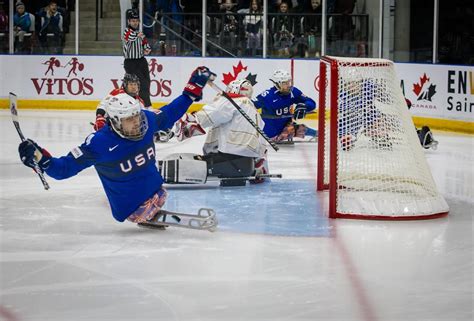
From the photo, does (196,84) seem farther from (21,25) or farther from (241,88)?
(21,25)

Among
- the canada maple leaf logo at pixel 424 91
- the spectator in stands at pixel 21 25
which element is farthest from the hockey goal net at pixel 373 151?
the spectator in stands at pixel 21 25

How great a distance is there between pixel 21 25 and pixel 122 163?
9395mm

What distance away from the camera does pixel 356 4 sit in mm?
13266

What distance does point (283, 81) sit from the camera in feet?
31.2

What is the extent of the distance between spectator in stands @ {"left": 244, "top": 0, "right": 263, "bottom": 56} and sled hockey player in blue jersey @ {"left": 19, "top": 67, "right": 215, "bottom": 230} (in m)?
7.68

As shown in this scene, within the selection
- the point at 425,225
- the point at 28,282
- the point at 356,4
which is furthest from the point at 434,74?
the point at 28,282

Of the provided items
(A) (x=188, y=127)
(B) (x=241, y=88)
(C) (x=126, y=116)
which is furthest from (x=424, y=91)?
(C) (x=126, y=116)

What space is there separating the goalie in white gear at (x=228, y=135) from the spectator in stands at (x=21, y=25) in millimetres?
7448

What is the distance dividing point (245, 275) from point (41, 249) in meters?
1.22

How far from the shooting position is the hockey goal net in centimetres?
618

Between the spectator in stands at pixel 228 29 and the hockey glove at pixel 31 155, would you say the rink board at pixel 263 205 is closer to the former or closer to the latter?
the hockey glove at pixel 31 155

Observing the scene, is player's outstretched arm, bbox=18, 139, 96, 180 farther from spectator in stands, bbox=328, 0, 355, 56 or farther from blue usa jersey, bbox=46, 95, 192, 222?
spectator in stands, bbox=328, 0, 355, 56

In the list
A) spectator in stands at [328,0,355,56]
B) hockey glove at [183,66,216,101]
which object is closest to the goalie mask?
hockey glove at [183,66,216,101]

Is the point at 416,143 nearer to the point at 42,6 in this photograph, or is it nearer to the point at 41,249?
the point at 41,249
